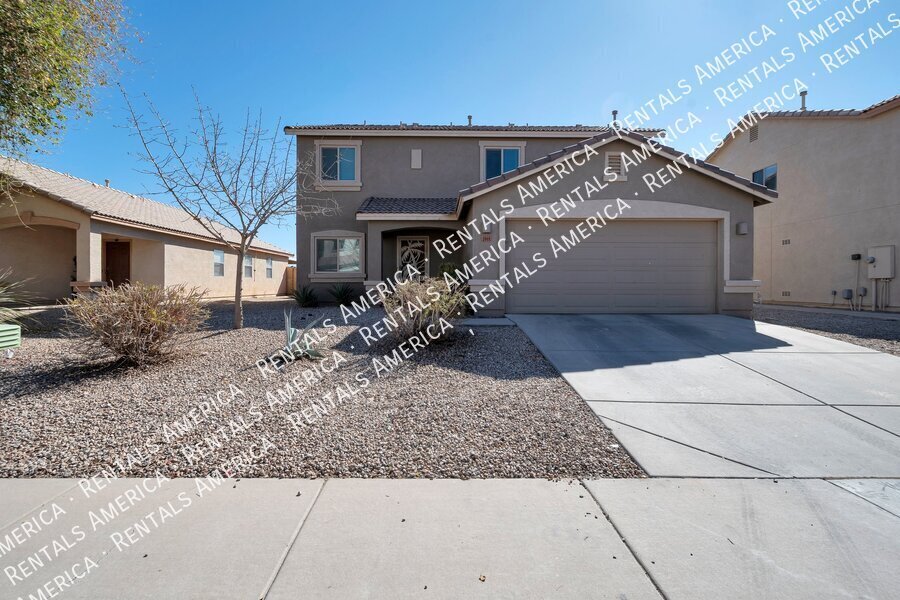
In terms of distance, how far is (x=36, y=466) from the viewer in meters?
3.50

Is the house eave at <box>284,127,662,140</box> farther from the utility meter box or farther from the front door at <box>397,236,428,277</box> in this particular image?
the utility meter box

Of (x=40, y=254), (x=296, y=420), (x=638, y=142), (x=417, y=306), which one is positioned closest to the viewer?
(x=296, y=420)

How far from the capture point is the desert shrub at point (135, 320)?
5.59 metres

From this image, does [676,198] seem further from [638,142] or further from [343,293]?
[343,293]

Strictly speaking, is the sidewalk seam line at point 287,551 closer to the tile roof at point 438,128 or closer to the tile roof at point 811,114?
the tile roof at point 438,128

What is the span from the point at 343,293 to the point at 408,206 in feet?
Result: 12.5

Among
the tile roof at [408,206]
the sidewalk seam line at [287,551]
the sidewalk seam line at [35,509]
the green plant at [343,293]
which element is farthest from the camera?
the green plant at [343,293]

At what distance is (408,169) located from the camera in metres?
15.4

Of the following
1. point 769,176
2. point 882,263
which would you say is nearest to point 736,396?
point 882,263

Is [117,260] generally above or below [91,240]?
below

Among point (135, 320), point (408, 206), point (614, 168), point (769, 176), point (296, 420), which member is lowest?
point (296, 420)

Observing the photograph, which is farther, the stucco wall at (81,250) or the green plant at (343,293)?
the green plant at (343,293)

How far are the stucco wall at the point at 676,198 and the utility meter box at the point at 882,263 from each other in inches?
284

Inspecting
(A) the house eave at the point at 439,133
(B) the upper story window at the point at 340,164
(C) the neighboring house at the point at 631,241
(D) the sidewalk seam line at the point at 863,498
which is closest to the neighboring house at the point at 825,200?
(C) the neighboring house at the point at 631,241
